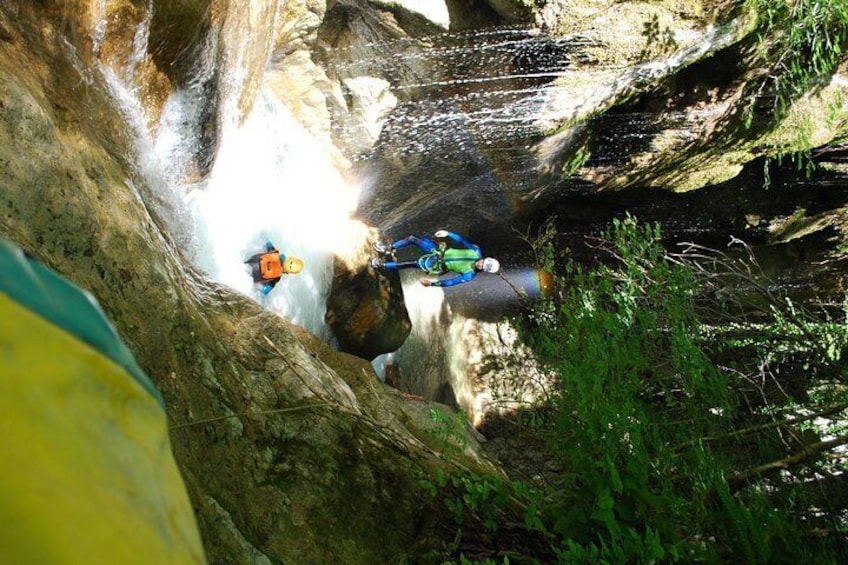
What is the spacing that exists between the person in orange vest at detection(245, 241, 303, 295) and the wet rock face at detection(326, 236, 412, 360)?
4.74ft

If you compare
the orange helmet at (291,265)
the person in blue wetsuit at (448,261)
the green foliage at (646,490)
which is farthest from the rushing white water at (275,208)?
the green foliage at (646,490)

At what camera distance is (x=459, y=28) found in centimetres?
554

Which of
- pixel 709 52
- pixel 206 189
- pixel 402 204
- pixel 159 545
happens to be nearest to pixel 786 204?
pixel 709 52

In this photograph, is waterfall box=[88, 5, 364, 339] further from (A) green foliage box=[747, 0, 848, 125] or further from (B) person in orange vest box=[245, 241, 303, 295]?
(A) green foliage box=[747, 0, 848, 125]

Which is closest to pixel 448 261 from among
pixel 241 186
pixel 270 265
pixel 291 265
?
pixel 291 265

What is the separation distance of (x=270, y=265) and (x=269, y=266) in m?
0.02

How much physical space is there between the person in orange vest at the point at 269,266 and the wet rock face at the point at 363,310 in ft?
4.74

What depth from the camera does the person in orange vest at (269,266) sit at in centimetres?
643

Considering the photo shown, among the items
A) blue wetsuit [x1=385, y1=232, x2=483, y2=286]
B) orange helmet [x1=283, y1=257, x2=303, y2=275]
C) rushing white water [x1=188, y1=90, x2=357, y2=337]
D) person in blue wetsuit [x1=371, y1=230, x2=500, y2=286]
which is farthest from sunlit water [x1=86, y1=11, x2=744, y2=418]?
blue wetsuit [x1=385, y1=232, x2=483, y2=286]

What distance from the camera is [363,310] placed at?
815cm

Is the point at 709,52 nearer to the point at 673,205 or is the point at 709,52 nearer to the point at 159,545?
the point at 673,205

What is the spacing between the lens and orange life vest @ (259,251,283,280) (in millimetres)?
6418

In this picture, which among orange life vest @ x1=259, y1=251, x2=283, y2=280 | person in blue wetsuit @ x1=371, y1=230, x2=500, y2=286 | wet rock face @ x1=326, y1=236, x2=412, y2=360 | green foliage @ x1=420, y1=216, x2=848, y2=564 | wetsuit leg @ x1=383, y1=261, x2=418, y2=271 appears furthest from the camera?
wetsuit leg @ x1=383, y1=261, x2=418, y2=271

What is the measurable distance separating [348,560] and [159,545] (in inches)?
95.9
